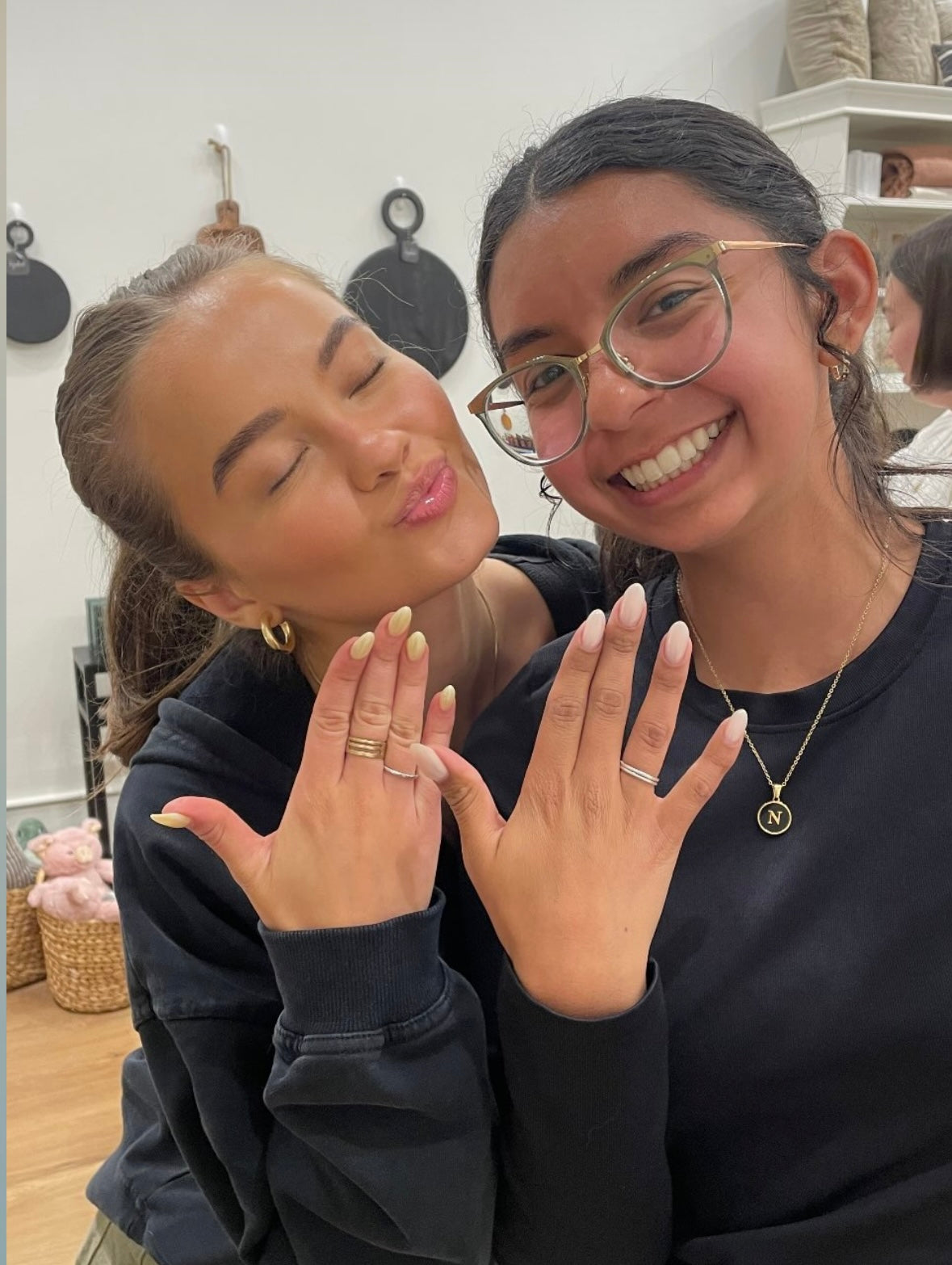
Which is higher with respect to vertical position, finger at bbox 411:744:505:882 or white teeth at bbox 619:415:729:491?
white teeth at bbox 619:415:729:491

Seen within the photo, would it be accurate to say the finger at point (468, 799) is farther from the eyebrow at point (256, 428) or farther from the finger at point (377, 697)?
the eyebrow at point (256, 428)

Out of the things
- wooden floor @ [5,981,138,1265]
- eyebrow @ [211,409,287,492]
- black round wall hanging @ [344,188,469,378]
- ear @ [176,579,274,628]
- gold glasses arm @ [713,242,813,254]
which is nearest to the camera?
gold glasses arm @ [713,242,813,254]

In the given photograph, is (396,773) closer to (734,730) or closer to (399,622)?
(399,622)

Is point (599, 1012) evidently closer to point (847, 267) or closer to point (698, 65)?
point (847, 267)

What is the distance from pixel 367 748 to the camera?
0.84 metres

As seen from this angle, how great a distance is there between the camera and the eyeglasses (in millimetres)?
827

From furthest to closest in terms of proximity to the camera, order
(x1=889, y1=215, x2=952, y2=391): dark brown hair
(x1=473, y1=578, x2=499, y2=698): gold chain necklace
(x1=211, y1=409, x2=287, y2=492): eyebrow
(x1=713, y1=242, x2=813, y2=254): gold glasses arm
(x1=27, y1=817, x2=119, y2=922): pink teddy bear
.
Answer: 1. (x1=27, y1=817, x2=119, y2=922): pink teddy bear
2. (x1=889, y1=215, x2=952, y2=391): dark brown hair
3. (x1=473, y1=578, x2=499, y2=698): gold chain necklace
4. (x1=211, y1=409, x2=287, y2=492): eyebrow
5. (x1=713, y1=242, x2=813, y2=254): gold glasses arm

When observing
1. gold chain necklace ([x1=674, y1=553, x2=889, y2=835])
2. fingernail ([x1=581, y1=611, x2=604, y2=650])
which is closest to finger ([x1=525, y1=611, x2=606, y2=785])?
fingernail ([x1=581, y1=611, x2=604, y2=650])

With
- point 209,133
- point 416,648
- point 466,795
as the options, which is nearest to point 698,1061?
point 466,795

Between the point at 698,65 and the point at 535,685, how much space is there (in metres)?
3.03

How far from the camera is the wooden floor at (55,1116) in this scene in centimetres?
194

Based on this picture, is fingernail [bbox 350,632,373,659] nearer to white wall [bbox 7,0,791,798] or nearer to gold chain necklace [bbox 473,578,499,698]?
gold chain necklace [bbox 473,578,499,698]

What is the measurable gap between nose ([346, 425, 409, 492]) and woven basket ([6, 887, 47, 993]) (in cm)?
213

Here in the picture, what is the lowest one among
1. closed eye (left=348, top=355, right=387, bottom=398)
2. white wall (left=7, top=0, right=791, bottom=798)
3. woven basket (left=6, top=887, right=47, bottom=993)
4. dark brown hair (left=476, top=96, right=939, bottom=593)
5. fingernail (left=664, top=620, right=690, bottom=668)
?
woven basket (left=6, top=887, right=47, bottom=993)
